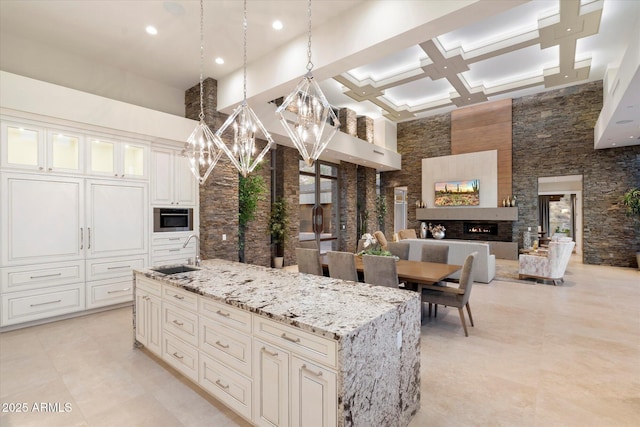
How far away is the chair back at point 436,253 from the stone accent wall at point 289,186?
12.9 ft

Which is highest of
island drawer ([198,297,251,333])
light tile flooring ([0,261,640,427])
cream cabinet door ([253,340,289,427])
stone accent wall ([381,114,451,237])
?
stone accent wall ([381,114,451,237])

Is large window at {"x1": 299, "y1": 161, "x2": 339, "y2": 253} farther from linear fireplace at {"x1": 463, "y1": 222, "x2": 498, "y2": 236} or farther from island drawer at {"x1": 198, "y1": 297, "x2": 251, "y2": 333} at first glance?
island drawer at {"x1": 198, "y1": 297, "x2": 251, "y2": 333}

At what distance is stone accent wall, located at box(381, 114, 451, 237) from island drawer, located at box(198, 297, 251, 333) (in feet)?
31.3

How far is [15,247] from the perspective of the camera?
3.62 m

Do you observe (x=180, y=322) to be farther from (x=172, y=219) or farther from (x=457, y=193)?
(x=457, y=193)

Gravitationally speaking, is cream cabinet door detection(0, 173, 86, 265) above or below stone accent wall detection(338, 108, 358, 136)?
below

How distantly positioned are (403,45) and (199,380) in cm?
379

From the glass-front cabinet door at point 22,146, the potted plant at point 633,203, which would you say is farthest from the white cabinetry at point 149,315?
the potted plant at point 633,203

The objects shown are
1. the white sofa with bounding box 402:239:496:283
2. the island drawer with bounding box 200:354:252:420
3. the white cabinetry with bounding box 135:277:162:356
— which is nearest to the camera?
the island drawer with bounding box 200:354:252:420

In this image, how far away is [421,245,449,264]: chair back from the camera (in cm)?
462

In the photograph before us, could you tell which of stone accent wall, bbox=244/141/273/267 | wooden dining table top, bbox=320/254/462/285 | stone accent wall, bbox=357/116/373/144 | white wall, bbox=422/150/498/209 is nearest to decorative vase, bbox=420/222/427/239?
white wall, bbox=422/150/498/209

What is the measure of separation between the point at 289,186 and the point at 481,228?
6.43 m

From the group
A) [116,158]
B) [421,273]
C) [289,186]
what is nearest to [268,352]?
[421,273]

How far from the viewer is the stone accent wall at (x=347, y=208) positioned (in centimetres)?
1002
